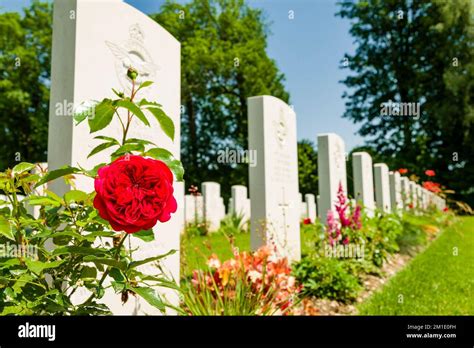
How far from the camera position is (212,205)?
10.7m

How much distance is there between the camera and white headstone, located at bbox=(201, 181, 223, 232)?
10.5 m

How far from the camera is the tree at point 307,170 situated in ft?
57.4

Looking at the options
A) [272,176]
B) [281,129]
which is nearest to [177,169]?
[272,176]

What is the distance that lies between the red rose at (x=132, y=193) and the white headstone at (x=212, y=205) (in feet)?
30.3

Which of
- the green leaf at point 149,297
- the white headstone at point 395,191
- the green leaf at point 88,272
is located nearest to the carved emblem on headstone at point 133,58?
the green leaf at point 88,272

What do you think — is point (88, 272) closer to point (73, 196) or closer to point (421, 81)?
point (73, 196)

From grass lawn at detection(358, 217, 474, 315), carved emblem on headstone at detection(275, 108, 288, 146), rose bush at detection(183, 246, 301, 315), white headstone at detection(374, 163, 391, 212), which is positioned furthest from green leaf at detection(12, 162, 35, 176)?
white headstone at detection(374, 163, 391, 212)

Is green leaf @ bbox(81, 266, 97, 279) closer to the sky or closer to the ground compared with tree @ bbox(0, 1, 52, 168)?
closer to the ground

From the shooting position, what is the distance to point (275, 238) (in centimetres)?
436

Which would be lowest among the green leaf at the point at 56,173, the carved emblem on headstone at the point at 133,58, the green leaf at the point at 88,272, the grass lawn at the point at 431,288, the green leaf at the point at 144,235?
the grass lawn at the point at 431,288

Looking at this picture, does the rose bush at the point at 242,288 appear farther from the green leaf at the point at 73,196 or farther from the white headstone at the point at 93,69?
the green leaf at the point at 73,196

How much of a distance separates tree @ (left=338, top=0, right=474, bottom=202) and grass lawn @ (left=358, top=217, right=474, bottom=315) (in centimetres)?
1388

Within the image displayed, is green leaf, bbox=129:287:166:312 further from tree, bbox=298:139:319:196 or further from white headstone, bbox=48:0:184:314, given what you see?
tree, bbox=298:139:319:196

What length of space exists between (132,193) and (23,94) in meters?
19.8
